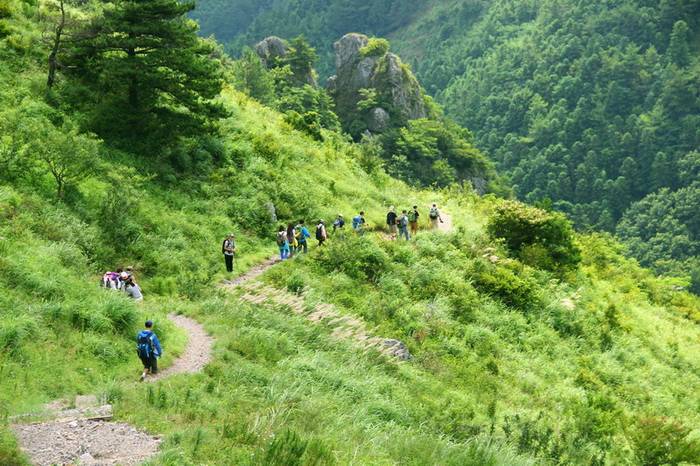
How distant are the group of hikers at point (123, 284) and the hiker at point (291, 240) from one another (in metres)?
6.80

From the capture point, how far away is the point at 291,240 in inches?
930

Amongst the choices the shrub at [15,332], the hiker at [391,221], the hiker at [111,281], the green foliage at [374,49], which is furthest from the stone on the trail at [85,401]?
the green foliage at [374,49]

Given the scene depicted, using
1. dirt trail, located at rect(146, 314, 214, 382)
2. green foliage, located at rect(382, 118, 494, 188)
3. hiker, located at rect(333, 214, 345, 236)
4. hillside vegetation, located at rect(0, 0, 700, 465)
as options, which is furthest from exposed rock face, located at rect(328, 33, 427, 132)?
dirt trail, located at rect(146, 314, 214, 382)

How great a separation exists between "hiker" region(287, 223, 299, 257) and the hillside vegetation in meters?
0.71

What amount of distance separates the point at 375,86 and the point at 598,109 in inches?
2966

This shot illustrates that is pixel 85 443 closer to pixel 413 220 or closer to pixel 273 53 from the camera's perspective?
pixel 413 220

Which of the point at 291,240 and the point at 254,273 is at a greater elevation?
the point at 291,240

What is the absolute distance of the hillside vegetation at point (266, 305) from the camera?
12.0m

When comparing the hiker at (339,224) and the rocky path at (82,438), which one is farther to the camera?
the hiker at (339,224)

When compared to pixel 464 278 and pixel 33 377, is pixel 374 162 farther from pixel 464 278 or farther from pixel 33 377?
pixel 33 377

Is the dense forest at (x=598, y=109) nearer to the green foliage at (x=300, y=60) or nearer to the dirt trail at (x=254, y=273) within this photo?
the green foliage at (x=300, y=60)

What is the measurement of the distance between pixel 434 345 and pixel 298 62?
2264 inches

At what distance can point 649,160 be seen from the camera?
127m

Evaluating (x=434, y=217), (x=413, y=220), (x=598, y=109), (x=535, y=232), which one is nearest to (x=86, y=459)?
(x=413, y=220)
